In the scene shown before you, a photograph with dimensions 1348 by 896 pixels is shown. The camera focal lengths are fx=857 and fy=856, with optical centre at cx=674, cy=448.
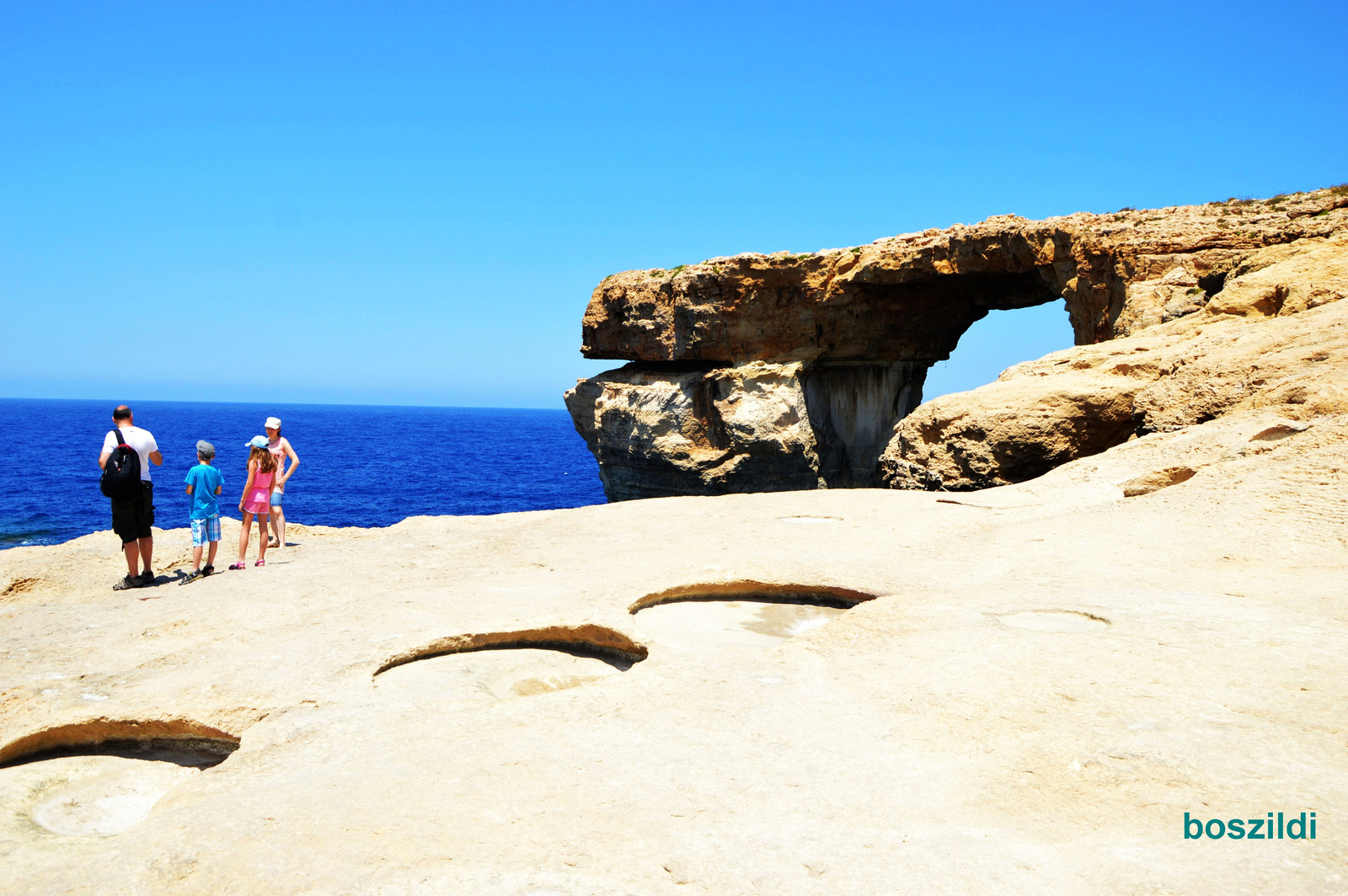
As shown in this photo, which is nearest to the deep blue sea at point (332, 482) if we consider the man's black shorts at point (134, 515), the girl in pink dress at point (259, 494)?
the girl in pink dress at point (259, 494)

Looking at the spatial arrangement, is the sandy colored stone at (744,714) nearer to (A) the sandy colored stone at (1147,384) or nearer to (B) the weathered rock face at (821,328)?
(A) the sandy colored stone at (1147,384)

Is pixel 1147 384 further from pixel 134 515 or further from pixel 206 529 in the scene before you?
pixel 134 515

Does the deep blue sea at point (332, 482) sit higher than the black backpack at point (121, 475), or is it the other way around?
the black backpack at point (121, 475)

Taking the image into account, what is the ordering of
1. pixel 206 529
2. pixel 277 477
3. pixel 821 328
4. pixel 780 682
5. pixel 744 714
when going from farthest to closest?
pixel 821 328, pixel 277 477, pixel 206 529, pixel 780 682, pixel 744 714

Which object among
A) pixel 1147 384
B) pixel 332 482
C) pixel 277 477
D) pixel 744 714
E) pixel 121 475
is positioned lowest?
pixel 332 482

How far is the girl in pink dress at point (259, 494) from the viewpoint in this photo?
858 centimetres

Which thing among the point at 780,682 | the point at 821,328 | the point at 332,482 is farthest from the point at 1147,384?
the point at 332,482

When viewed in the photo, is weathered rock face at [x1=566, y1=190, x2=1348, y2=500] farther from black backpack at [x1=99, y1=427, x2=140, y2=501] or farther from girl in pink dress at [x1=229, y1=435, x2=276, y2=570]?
black backpack at [x1=99, y1=427, x2=140, y2=501]

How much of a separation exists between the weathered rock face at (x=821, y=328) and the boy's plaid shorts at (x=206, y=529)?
1361 centimetres

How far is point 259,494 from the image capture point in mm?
8680

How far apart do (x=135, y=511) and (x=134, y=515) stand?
0.04 metres

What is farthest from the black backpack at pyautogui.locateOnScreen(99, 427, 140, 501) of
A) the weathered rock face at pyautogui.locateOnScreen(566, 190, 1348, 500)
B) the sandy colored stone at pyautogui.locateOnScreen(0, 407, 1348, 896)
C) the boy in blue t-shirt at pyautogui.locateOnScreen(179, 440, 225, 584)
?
the weathered rock face at pyautogui.locateOnScreen(566, 190, 1348, 500)

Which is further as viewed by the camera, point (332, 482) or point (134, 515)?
point (332, 482)

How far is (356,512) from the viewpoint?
35688mm
